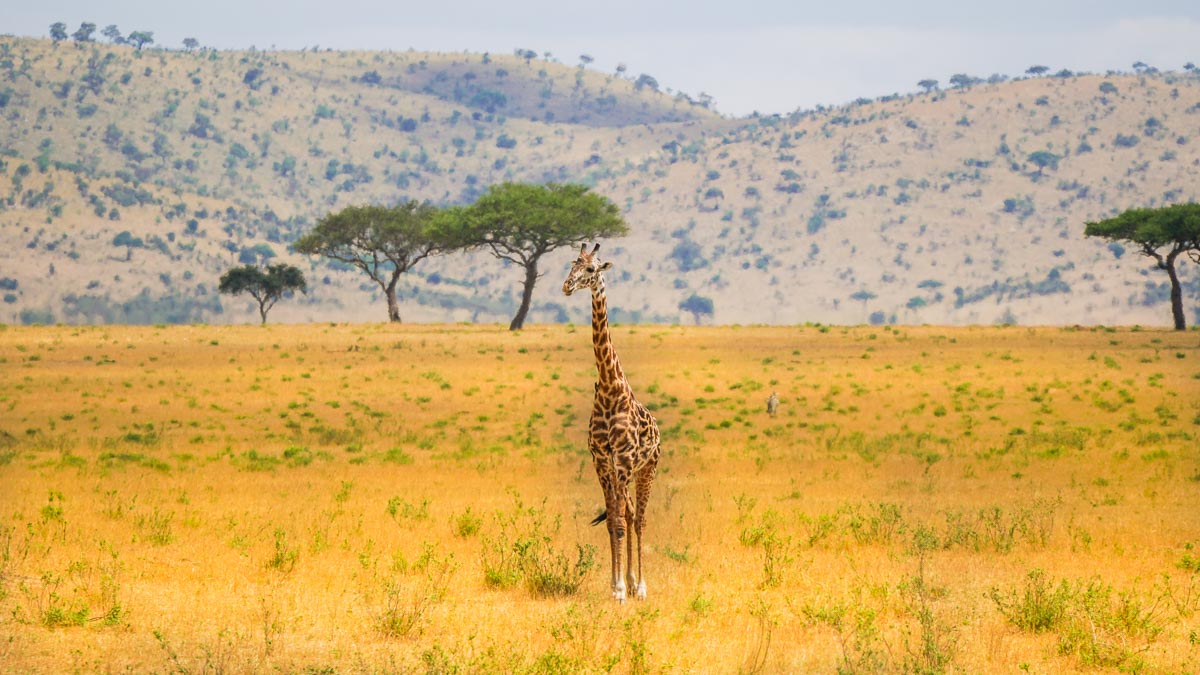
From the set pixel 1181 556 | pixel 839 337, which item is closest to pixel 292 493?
pixel 1181 556

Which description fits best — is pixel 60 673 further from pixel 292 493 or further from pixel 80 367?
pixel 80 367

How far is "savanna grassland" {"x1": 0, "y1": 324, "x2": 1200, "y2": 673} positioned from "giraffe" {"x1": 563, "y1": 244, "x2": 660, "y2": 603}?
0.56 m

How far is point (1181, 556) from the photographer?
717 inches

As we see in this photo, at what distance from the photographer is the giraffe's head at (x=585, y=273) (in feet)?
46.1

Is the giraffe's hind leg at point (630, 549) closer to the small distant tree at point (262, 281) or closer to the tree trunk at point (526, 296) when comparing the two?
the tree trunk at point (526, 296)

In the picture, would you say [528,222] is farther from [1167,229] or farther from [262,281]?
[1167,229]

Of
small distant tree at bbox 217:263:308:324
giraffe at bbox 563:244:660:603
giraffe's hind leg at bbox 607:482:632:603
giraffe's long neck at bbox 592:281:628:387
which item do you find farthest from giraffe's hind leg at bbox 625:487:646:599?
small distant tree at bbox 217:263:308:324

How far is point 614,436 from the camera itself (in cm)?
1457

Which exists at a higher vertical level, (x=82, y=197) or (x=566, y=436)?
(x=82, y=197)

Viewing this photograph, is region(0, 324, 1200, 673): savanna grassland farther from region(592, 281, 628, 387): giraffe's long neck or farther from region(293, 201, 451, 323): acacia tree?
region(293, 201, 451, 323): acacia tree

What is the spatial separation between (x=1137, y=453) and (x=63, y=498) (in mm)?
21941

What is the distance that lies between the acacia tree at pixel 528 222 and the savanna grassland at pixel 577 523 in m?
34.3

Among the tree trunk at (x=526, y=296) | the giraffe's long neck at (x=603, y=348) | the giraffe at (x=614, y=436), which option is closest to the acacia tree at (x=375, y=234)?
the tree trunk at (x=526, y=296)

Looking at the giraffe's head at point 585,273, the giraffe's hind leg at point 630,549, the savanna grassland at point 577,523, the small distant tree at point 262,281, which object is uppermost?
the small distant tree at point 262,281
